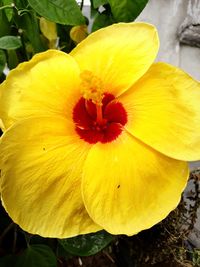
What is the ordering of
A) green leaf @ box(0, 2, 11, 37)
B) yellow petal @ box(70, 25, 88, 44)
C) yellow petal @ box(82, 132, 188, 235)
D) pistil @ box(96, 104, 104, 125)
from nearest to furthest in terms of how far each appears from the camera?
yellow petal @ box(82, 132, 188, 235) → pistil @ box(96, 104, 104, 125) → green leaf @ box(0, 2, 11, 37) → yellow petal @ box(70, 25, 88, 44)

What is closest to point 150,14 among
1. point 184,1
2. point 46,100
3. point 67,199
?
point 184,1

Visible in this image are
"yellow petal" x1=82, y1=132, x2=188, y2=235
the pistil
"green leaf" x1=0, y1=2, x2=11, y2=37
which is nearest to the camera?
"yellow petal" x1=82, y1=132, x2=188, y2=235

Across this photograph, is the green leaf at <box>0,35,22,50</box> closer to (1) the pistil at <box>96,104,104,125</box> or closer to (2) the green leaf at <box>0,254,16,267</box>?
(1) the pistil at <box>96,104,104,125</box>

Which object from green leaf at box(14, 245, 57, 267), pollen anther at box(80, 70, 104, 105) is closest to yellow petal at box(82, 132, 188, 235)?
pollen anther at box(80, 70, 104, 105)

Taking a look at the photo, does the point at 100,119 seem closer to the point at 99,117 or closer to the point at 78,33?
the point at 99,117

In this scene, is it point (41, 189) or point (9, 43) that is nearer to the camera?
point (41, 189)

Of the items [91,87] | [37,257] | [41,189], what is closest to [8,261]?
[37,257]
